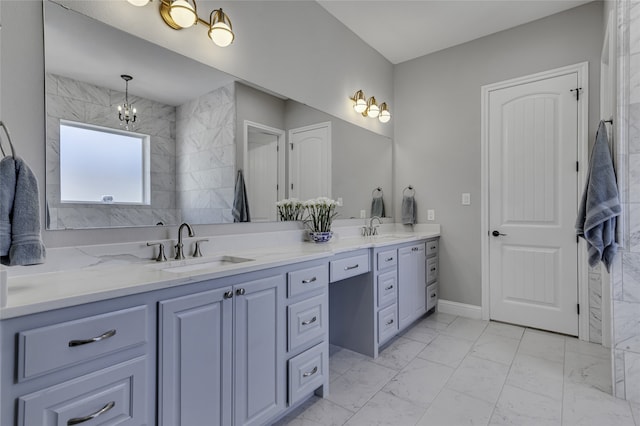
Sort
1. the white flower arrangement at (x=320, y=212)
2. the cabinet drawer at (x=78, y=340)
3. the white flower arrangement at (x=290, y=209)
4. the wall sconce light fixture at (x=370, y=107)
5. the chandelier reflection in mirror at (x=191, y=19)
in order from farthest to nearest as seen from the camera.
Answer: the wall sconce light fixture at (x=370, y=107) → the white flower arrangement at (x=320, y=212) → the white flower arrangement at (x=290, y=209) → the chandelier reflection in mirror at (x=191, y=19) → the cabinet drawer at (x=78, y=340)

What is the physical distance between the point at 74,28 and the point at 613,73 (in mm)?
2951

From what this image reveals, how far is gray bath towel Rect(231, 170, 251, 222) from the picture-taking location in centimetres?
207

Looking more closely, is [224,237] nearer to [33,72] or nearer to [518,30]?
[33,72]

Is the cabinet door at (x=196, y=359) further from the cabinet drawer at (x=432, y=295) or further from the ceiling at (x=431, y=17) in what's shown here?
the ceiling at (x=431, y=17)

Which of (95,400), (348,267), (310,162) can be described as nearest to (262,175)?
(310,162)

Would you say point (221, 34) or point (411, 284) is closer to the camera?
point (221, 34)

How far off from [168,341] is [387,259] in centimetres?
175

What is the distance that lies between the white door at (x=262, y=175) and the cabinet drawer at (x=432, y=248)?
5.53 ft

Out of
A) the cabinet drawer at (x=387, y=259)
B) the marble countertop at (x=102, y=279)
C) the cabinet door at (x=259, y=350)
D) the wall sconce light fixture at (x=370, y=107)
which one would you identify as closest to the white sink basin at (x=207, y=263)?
the marble countertop at (x=102, y=279)

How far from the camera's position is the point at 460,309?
337cm

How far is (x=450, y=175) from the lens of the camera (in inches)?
135

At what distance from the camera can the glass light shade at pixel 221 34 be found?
6.07 ft

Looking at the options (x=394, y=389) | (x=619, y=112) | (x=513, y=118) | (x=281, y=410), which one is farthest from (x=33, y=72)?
(x=513, y=118)

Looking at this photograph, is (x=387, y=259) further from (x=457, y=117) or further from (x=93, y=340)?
(x=93, y=340)
